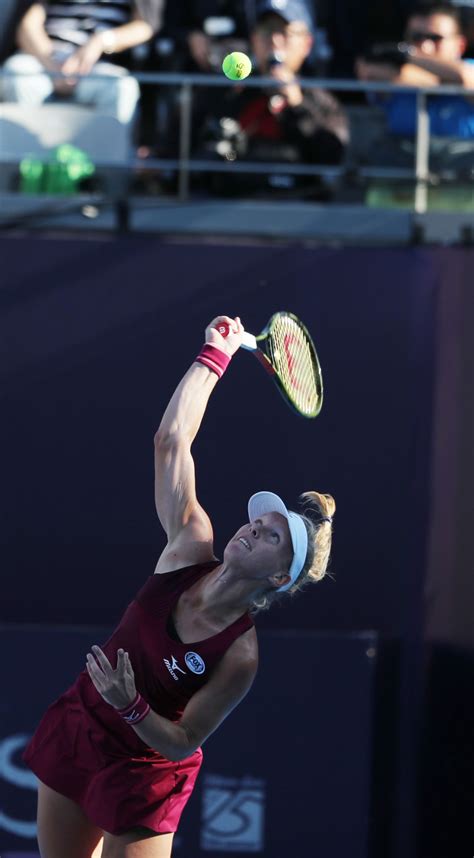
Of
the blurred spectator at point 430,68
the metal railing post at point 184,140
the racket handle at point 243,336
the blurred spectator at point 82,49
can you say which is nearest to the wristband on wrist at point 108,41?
the blurred spectator at point 82,49

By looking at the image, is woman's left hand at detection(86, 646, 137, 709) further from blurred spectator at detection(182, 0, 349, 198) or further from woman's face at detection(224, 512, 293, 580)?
blurred spectator at detection(182, 0, 349, 198)

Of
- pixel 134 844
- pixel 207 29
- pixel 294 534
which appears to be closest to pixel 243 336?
pixel 294 534

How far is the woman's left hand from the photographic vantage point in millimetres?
3619

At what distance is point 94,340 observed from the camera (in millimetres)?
6137

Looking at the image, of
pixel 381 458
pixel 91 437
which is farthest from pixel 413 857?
pixel 91 437

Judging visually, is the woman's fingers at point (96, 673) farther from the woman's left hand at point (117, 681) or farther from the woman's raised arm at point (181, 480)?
the woman's raised arm at point (181, 480)

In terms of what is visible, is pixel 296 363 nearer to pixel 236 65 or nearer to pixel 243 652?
pixel 236 65

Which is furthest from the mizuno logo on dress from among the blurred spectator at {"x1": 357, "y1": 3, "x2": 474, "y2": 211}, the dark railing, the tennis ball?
the blurred spectator at {"x1": 357, "y1": 3, "x2": 474, "y2": 211}

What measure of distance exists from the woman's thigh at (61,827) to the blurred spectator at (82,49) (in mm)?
3411

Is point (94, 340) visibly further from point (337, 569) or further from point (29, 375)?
point (337, 569)

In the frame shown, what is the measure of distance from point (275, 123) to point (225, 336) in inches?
102

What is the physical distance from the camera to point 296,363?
4.56m

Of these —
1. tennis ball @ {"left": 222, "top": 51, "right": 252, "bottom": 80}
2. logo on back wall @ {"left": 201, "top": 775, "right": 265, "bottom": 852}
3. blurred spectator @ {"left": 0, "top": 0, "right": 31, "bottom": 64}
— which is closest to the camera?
tennis ball @ {"left": 222, "top": 51, "right": 252, "bottom": 80}

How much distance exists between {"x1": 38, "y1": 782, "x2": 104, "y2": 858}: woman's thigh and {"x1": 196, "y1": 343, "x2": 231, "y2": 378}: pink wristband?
4.31 feet
